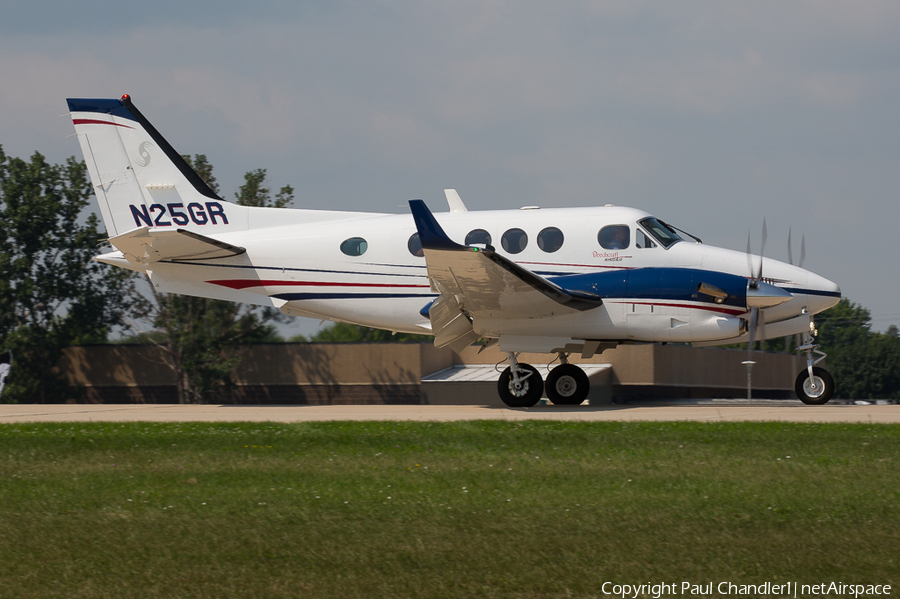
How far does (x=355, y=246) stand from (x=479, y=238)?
8.45ft

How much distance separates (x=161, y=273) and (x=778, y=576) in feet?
48.9

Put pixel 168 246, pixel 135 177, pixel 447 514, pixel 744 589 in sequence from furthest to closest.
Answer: pixel 135 177, pixel 168 246, pixel 447 514, pixel 744 589

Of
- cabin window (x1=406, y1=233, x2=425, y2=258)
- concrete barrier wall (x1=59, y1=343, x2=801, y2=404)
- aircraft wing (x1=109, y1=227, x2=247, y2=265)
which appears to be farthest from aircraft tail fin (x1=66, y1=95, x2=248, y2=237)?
concrete barrier wall (x1=59, y1=343, x2=801, y2=404)

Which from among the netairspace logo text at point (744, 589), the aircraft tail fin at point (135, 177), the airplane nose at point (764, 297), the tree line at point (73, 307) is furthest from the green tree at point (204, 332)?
the netairspace logo text at point (744, 589)

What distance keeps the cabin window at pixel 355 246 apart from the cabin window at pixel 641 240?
17.2 ft

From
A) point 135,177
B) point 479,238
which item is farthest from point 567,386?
point 135,177

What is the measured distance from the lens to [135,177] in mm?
18594

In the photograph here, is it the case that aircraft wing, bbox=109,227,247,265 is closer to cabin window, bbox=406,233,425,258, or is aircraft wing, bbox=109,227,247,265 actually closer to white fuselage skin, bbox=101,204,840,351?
white fuselage skin, bbox=101,204,840,351

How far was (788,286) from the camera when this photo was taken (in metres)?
15.5

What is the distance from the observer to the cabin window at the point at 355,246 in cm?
1703

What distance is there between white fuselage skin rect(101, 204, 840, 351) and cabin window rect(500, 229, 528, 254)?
8cm

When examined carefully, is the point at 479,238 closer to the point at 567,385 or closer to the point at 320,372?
the point at 567,385

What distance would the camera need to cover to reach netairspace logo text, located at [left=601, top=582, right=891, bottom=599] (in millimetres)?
4910

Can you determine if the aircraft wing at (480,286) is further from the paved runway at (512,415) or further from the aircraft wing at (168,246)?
the aircraft wing at (168,246)
